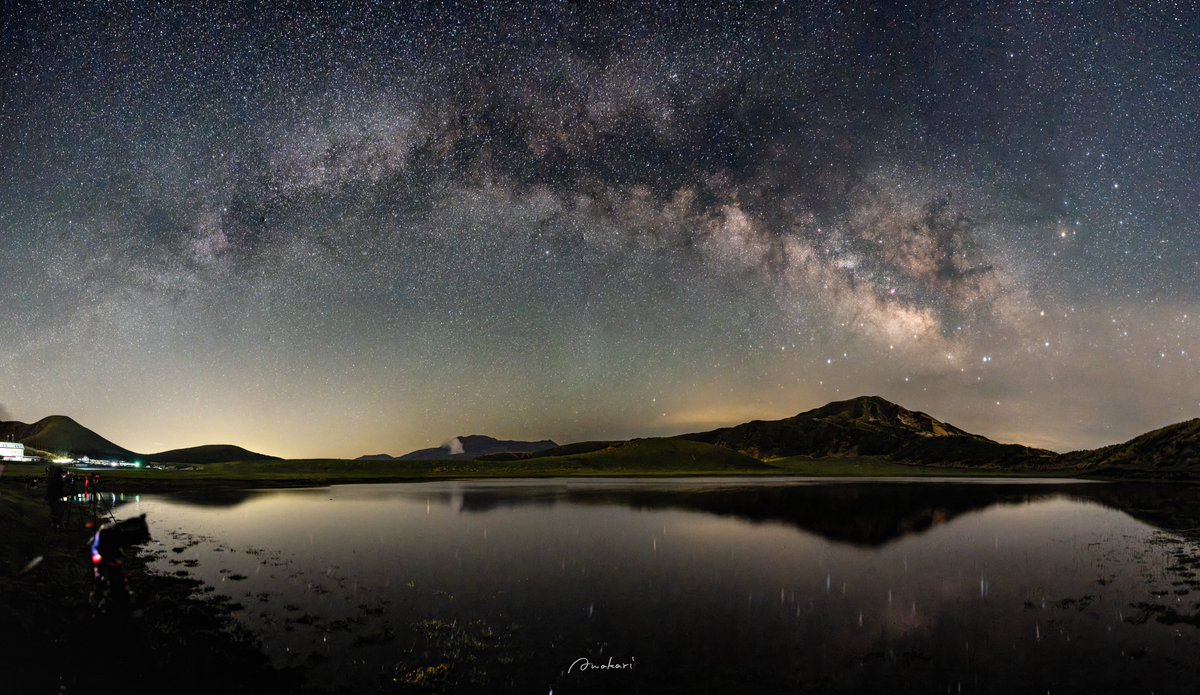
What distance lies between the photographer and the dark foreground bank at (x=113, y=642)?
46.1 feet

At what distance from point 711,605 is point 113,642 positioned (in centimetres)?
2054

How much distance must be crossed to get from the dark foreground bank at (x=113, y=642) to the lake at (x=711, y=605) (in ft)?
4.07

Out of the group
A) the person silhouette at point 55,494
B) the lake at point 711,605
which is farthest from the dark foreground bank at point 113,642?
the person silhouette at point 55,494

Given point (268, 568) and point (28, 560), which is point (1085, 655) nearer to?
point (268, 568)

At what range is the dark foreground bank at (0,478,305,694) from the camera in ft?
46.1

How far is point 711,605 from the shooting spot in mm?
24609

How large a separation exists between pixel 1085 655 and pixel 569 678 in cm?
1630

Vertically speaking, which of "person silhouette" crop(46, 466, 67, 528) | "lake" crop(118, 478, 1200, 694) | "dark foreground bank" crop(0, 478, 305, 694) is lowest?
"lake" crop(118, 478, 1200, 694)

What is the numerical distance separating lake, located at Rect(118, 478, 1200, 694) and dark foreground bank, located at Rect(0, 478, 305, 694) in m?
1.24

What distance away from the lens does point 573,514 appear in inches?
2404
